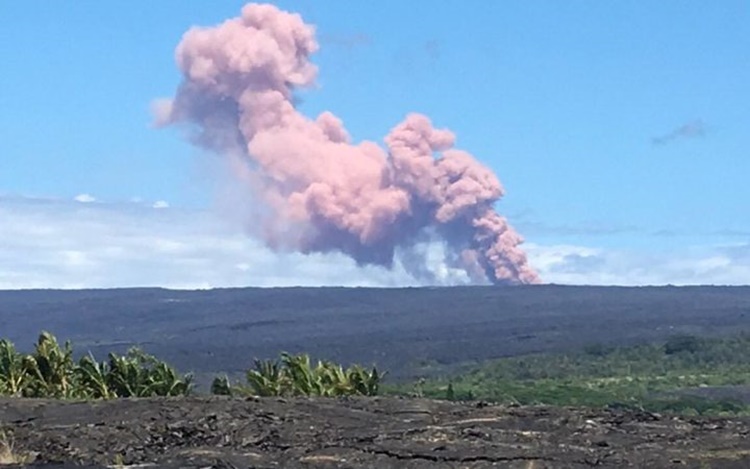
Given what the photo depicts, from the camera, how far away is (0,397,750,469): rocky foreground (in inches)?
1346

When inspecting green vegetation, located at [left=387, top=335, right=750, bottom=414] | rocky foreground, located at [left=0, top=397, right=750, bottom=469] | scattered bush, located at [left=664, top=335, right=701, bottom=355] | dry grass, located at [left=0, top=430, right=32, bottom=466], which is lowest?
dry grass, located at [left=0, top=430, right=32, bottom=466]

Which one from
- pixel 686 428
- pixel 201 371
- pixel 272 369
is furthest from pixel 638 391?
pixel 686 428

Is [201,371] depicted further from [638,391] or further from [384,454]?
[384,454]

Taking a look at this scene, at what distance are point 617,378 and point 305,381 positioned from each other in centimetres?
9111

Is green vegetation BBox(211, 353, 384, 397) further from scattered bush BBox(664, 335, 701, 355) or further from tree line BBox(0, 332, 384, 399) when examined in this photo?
scattered bush BBox(664, 335, 701, 355)

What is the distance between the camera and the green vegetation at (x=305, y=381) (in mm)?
51656

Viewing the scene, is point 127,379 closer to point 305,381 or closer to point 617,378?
point 305,381

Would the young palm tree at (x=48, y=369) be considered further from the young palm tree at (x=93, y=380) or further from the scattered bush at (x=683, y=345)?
the scattered bush at (x=683, y=345)

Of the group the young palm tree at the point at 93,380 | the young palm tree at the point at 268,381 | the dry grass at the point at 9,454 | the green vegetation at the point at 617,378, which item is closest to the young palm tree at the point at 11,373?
the young palm tree at the point at 93,380

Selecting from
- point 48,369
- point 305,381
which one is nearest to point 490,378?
point 48,369

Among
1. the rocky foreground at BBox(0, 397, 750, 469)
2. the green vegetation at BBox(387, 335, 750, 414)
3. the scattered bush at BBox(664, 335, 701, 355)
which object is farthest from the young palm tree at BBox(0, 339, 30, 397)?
the scattered bush at BBox(664, 335, 701, 355)

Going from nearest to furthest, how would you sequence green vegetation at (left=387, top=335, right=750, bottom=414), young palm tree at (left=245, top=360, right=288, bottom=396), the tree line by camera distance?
young palm tree at (left=245, top=360, right=288, bottom=396)
the tree line
green vegetation at (left=387, top=335, right=750, bottom=414)

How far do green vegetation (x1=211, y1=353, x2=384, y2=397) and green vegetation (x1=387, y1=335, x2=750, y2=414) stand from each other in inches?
1329

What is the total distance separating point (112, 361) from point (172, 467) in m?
21.0
